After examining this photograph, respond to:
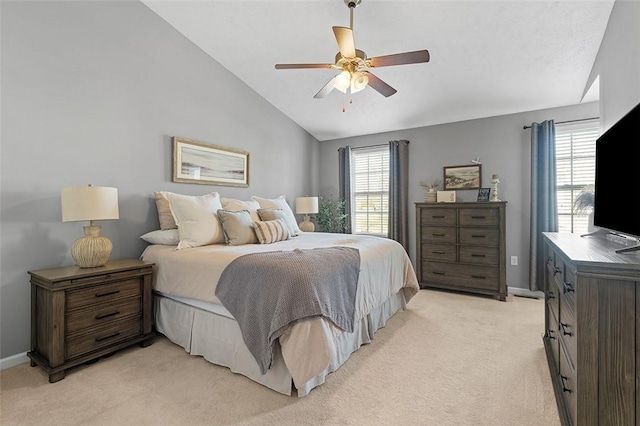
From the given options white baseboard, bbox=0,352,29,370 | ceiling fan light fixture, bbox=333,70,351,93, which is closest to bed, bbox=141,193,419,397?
white baseboard, bbox=0,352,29,370

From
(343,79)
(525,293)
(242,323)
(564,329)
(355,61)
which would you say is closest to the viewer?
(564,329)

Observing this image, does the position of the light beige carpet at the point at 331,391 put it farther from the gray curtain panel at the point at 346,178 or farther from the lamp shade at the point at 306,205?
the gray curtain panel at the point at 346,178

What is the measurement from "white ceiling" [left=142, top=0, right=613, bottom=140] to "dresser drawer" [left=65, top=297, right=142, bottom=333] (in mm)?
2767

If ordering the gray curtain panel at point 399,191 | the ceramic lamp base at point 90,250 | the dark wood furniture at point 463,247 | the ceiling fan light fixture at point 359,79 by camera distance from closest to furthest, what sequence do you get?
the ceramic lamp base at point 90,250 < the ceiling fan light fixture at point 359,79 < the dark wood furniture at point 463,247 < the gray curtain panel at point 399,191

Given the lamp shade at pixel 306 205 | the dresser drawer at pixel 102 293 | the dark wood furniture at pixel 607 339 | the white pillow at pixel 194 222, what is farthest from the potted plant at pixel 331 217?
the dark wood furniture at pixel 607 339

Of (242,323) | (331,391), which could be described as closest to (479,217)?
(331,391)

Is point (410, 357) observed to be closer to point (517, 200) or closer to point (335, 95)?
point (517, 200)

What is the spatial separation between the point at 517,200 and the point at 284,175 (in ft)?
10.9

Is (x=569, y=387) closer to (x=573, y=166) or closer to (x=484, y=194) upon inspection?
(x=484, y=194)

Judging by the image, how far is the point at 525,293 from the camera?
3.95 m

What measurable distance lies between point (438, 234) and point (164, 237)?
10.9ft

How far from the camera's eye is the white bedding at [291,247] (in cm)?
172

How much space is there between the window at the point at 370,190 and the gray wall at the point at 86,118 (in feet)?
7.82

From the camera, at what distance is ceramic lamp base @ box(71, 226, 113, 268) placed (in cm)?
228
